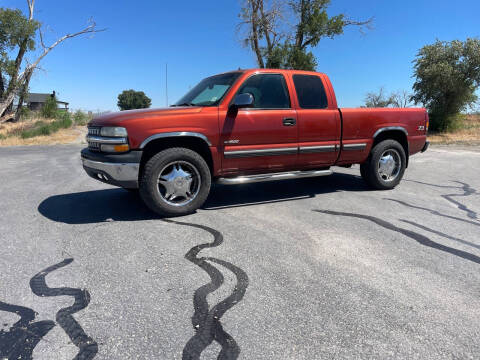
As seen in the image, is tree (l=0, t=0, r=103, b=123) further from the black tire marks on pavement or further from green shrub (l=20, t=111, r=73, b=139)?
the black tire marks on pavement

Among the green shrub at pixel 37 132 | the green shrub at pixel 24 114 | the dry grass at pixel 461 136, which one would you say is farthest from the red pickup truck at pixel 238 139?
the green shrub at pixel 24 114

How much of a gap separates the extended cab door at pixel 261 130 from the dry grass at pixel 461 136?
565 inches

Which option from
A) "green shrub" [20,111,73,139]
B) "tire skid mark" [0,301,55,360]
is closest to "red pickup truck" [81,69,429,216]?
"tire skid mark" [0,301,55,360]

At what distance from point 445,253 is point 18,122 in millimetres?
32080

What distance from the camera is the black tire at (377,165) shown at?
19.5 feet

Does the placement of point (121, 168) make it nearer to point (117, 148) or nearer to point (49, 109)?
point (117, 148)

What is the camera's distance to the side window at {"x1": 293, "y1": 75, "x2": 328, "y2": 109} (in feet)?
17.2

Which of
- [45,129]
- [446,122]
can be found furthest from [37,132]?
[446,122]

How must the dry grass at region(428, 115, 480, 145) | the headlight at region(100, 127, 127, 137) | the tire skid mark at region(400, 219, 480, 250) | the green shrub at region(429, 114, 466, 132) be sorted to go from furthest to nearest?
the green shrub at region(429, 114, 466, 132), the dry grass at region(428, 115, 480, 145), the headlight at region(100, 127, 127, 137), the tire skid mark at region(400, 219, 480, 250)

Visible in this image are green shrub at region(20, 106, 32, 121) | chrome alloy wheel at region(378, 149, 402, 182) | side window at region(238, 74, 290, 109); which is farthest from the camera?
green shrub at region(20, 106, 32, 121)

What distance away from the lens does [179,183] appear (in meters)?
4.36

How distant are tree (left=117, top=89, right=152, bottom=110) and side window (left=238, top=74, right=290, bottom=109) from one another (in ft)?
317

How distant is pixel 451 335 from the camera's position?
Result: 203 cm

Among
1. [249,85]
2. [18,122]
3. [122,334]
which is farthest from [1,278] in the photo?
[18,122]
